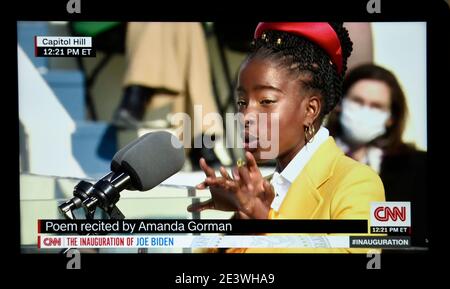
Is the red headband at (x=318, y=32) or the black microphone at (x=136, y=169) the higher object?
the red headband at (x=318, y=32)

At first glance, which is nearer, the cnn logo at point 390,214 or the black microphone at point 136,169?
the black microphone at point 136,169

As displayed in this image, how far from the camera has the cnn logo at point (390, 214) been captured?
507cm

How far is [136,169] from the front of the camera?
4961 millimetres

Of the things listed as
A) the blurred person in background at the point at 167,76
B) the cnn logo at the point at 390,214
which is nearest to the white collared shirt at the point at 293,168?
the blurred person in background at the point at 167,76

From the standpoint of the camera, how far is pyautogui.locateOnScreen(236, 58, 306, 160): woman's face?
16.5 ft

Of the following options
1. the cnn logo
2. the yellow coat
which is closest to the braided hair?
the yellow coat

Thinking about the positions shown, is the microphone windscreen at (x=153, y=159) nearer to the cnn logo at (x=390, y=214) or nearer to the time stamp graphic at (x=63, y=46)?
the time stamp graphic at (x=63, y=46)

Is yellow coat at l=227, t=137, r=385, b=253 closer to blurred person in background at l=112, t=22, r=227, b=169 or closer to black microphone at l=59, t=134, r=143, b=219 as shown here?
blurred person in background at l=112, t=22, r=227, b=169

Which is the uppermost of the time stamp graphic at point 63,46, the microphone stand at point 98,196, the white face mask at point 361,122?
the time stamp graphic at point 63,46

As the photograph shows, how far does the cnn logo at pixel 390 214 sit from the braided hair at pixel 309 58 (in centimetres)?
51

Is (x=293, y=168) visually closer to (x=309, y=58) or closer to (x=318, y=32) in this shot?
(x=309, y=58)

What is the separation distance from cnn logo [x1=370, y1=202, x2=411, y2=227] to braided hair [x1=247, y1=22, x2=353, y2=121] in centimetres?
51

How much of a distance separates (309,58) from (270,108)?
292mm

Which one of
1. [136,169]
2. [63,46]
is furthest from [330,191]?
[63,46]
